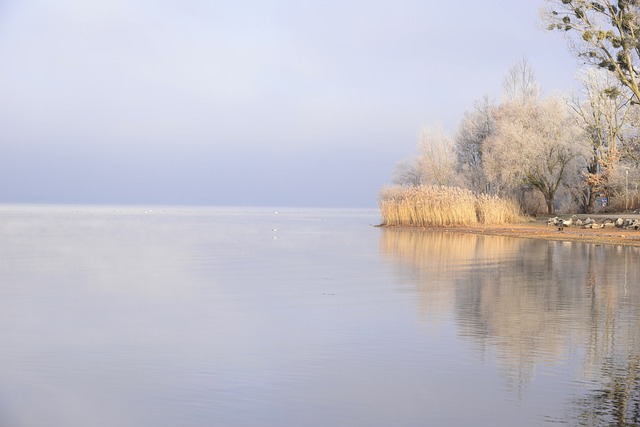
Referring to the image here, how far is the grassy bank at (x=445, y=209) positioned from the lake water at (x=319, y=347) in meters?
24.4

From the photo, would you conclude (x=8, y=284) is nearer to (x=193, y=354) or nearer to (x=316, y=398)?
(x=193, y=354)

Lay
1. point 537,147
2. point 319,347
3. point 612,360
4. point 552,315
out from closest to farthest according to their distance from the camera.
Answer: point 612,360
point 319,347
point 552,315
point 537,147

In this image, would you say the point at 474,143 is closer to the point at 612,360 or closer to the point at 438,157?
the point at 438,157

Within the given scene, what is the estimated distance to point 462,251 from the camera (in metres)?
23.8

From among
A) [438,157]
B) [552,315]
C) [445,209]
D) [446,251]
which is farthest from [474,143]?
[552,315]

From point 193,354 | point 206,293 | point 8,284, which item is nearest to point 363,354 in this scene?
point 193,354

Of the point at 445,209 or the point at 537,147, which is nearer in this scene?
the point at 445,209

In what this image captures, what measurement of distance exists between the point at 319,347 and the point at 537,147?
133 feet

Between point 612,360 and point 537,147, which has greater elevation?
point 537,147

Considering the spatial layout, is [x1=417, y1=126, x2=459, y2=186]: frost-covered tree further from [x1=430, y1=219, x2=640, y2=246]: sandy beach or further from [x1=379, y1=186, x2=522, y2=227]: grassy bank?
[x1=430, y1=219, x2=640, y2=246]: sandy beach

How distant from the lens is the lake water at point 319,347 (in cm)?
589

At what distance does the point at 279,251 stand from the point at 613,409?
18.7m

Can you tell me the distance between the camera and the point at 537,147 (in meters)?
46.1

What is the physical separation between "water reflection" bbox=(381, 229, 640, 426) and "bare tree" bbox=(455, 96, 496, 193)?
3177 centimetres
